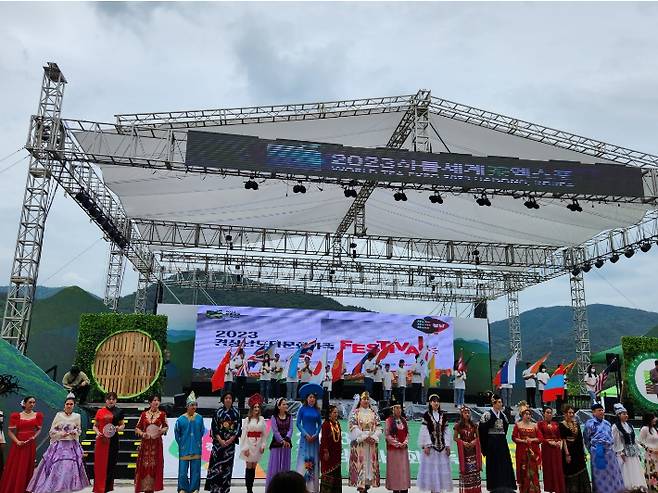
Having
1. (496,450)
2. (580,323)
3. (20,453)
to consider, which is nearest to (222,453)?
(20,453)

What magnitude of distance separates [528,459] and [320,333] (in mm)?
10767

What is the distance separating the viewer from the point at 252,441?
641 cm

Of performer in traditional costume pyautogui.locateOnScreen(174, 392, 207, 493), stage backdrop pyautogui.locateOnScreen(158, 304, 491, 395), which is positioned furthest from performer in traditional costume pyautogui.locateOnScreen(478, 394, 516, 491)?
stage backdrop pyautogui.locateOnScreen(158, 304, 491, 395)

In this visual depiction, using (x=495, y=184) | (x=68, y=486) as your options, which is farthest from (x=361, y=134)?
(x=68, y=486)

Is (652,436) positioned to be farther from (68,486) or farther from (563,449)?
(68,486)

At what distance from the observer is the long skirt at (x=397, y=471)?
6.31 metres

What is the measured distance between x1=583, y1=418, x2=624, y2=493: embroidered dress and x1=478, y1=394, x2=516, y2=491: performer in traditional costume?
1036 mm

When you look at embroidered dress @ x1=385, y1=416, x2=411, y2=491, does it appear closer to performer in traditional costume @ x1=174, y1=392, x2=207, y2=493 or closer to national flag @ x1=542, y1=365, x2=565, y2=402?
performer in traditional costume @ x1=174, y1=392, x2=207, y2=493

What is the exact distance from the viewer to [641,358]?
39.5 feet

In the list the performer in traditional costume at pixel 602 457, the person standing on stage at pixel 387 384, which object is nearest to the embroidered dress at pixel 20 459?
the performer in traditional costume at pixel 602 457

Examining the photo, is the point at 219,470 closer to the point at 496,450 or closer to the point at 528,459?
the point at 496,450

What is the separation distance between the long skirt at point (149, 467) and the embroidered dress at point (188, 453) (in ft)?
0.75

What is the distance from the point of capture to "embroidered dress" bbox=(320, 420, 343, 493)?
613 centimetres

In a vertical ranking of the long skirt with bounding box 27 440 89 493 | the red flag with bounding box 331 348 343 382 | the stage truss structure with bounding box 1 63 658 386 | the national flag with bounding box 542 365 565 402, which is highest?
the stage truss structure with bounding box 1 63 658 386
